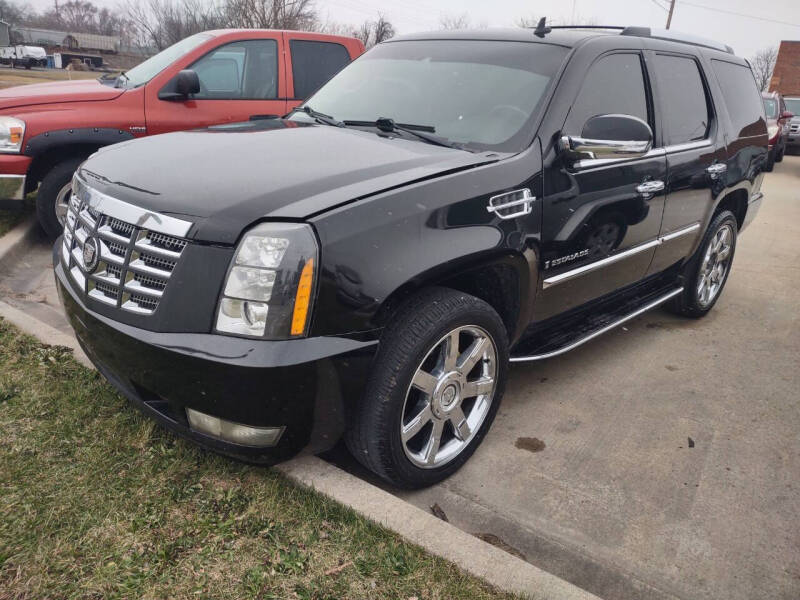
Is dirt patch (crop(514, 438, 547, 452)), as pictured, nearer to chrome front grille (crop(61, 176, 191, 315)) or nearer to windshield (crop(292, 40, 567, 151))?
windshield (crop(292, 40, 567, 151))

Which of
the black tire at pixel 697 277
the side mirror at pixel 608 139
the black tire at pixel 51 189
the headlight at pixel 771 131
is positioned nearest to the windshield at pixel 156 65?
the black tire at pixel 51 189

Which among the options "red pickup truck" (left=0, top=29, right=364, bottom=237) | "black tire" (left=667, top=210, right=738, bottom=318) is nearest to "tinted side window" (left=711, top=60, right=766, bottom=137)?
"black tire" (left=667, top=210, right=738, bottom=318)

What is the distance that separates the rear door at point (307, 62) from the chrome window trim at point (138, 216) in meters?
4.00

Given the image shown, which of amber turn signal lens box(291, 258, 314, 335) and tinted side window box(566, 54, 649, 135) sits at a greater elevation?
tinted side window box(566, 54, 649, 135)

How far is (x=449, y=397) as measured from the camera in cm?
270

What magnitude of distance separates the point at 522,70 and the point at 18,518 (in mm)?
2807

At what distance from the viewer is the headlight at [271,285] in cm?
210

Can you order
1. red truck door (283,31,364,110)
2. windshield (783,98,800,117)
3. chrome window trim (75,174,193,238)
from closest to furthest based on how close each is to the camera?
chrome window trim (75,174,193,238) → red truck door (283,31,364,110) → windshield (783,98,800,117)

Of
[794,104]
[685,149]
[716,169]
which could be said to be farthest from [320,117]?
[794,104]

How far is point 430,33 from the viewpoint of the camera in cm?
391

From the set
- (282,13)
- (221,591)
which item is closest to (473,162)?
(221,591)

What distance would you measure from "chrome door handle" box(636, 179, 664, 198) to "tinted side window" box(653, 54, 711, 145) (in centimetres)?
31

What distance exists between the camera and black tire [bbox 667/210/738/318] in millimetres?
4605

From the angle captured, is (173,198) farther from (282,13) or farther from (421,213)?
(282,13)
